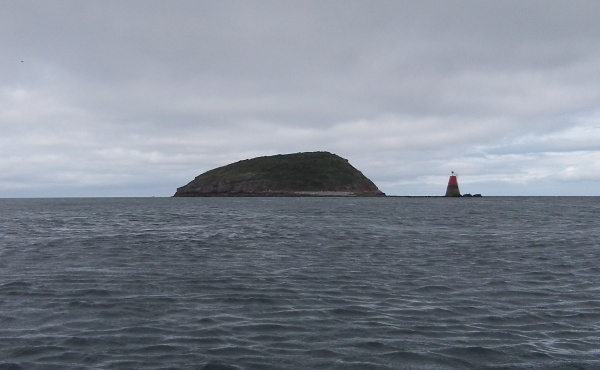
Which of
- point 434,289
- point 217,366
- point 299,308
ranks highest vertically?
point 434,289

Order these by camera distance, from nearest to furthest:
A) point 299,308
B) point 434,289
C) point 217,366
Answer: point 217,366
point 299,308
point 434,289

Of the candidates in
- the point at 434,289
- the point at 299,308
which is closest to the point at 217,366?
the point at 299,308

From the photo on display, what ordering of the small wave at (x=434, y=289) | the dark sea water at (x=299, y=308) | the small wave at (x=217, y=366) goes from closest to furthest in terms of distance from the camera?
the small wave at (x=217, y=366) < the dark sea water at (x=299, y=308) < the small wave at (x=434, y=289)

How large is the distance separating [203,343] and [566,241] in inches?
1406

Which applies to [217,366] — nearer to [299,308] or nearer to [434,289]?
[299,308]

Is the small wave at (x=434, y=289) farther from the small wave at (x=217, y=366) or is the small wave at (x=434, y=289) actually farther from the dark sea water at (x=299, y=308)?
the small wave at (x=217, y=366)

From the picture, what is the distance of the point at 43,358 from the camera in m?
12.8

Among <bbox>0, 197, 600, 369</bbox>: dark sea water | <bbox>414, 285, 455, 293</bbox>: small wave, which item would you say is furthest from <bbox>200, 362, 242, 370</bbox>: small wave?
<bbox>414, 285, 455, 293</bbox>: small wave

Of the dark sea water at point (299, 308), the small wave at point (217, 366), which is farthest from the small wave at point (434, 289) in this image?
the small wave at point (217, 366)

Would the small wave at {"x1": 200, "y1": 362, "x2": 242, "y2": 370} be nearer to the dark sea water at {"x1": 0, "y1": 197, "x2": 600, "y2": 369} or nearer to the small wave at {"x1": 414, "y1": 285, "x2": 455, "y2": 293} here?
the dark sea water at {"x1": 0, "y1": 197, "x2": 600, "y2": 369}

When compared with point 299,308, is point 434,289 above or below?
above

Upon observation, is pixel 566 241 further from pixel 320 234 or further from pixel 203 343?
pixel 203 343

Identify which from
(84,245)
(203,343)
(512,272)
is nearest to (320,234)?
(84,245)

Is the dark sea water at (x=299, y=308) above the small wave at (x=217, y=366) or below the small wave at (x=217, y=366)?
above
